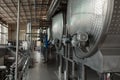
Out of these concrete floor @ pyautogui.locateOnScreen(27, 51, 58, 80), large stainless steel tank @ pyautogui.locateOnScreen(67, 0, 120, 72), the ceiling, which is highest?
the ceiling

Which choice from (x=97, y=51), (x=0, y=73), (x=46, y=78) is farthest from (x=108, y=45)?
(x=0, y=73)

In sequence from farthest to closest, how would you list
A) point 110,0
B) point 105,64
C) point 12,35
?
1. point 12,35
2. point 105,64
3. point 110,0

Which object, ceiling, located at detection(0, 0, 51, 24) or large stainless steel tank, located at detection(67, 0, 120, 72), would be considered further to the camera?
ceiling, located at detection(0, 0, 51, 24)

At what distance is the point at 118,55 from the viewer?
1.48m

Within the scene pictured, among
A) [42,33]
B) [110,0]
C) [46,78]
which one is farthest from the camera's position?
[42,33]

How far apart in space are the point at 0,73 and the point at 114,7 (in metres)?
4.62

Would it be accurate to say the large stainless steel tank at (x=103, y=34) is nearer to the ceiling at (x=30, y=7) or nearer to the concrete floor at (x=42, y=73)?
the concrete floor at (x=42, y=73)

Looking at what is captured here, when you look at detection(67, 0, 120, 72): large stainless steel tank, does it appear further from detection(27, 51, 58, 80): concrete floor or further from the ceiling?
the ceiling

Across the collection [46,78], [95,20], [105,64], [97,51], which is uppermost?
[95,20]

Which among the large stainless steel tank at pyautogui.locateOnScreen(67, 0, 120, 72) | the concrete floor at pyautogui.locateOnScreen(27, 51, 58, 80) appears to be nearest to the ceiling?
the concrete floor at pyautogui.locateOnScreen(27, 51, 58, 80)

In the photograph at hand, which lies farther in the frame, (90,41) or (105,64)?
(90,41)

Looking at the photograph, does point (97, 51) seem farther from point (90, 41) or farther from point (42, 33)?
point (42, 33)

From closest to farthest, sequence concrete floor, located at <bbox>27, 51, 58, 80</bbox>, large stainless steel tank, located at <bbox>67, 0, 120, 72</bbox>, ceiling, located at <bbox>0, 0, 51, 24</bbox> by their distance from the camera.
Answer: large stainless steel tank, located at <bbox>67, 0, 120, 72</bbox>, concrete floor, located at <bbox>27, 51, 58, 80</bbox>, ceiling, located at <bbox>0, 0, 51, 24</bbox>

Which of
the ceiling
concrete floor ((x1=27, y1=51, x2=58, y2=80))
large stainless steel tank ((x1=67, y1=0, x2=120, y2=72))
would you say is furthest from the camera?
the ceiling
